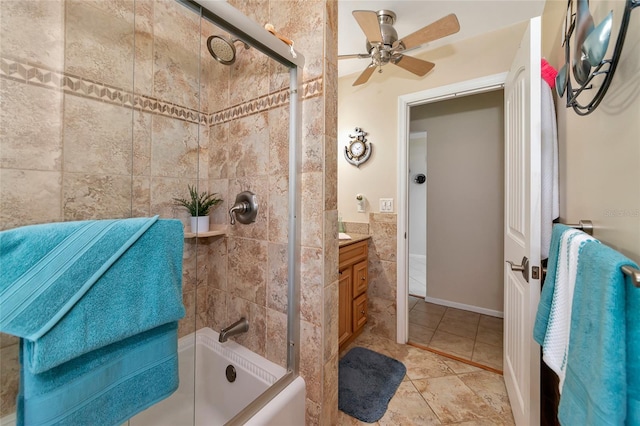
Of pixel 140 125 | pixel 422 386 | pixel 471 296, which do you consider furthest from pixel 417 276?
pixel 140 125

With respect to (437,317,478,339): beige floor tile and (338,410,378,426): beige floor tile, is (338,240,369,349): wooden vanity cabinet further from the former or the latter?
(437,317,478,339): beige floor tile

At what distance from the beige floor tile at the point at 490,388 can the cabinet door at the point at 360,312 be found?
0.78 meters

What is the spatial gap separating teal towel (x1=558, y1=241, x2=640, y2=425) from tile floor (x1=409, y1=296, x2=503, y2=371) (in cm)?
159

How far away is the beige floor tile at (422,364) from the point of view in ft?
5.57

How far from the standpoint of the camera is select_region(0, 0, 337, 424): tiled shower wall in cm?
73

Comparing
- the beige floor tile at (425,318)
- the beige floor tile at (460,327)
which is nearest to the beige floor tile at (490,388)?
the beige floor tile at (460,327)

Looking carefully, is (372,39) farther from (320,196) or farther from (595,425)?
(595,425)

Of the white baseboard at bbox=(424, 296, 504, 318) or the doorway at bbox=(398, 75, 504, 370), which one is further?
the white baseboard at bbox=(424, 296, 504, 318)

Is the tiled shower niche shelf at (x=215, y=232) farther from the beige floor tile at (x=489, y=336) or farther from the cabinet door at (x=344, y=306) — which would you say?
the beige floor tile at (x=489, y=336)

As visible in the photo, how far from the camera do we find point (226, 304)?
131 centimetres

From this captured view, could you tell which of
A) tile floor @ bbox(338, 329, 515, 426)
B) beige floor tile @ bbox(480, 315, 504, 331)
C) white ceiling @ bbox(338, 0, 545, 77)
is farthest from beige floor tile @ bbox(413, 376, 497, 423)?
white ceiling @ bbox(338, 0, 545, 77)

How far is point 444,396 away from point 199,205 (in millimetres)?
1798

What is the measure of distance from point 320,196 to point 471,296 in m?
2.53

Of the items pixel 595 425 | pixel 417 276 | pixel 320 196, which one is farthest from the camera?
pixel 417 276
